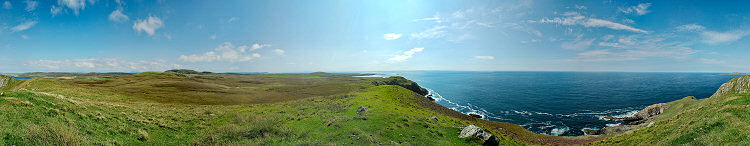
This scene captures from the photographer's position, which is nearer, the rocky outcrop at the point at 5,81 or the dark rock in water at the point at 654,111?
the rocky outcrop at the point at 5,81

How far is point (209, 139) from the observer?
54.5ft

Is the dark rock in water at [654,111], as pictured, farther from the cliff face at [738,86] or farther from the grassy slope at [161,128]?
the grassy slope at [161,128]

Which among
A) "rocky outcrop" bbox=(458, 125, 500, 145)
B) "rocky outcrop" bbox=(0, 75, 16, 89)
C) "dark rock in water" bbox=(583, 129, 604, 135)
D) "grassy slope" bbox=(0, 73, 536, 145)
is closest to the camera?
"grassy slope" bbox=(0, 73, 536, 145)

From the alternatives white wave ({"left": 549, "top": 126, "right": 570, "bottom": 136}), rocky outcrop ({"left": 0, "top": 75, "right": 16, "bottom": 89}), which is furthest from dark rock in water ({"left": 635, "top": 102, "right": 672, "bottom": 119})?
rocky outcrop ({"left": 0, "top": 75, "right": 16, "bottom": 89})

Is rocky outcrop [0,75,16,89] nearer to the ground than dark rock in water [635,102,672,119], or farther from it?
farther from it

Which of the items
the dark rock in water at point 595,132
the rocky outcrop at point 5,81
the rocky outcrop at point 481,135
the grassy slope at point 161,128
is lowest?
the dark rock in water at point 595,132

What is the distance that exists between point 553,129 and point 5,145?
211 feet

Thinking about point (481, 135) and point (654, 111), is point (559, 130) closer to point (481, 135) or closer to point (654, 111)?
point (654, 111)

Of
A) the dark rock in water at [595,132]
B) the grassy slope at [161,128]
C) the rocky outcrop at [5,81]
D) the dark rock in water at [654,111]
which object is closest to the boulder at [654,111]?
the dark rock in water at [654,111]

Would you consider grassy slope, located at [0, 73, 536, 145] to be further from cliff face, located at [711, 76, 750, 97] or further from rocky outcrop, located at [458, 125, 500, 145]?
cliff face, located at [711, 76, 750, 97]

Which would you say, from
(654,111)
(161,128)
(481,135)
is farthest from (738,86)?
(161,128)

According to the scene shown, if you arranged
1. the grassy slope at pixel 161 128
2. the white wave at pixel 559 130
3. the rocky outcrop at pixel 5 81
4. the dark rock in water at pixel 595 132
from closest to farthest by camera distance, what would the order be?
the grassy slope at pixel 161 128 → the dark rock in water at pixel 595 132 → the rocky outcrop at pixel 5 81 → the white wave at pixel 559 130

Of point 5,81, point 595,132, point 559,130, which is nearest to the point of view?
point 595,132

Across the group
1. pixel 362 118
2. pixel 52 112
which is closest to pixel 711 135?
pixel 362 118
